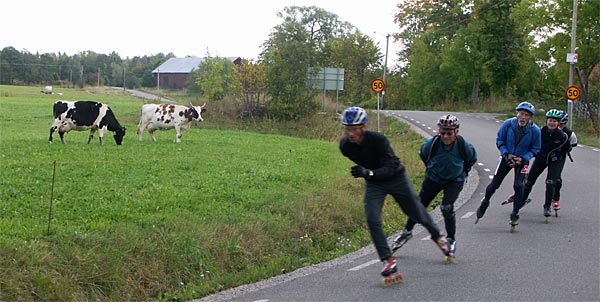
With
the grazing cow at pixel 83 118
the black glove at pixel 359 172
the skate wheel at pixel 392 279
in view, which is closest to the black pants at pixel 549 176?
the skate wheel at pixel 392 279

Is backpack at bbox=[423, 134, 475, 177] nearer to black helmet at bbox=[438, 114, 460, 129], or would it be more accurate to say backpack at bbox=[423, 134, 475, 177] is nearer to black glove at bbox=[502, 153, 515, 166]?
black helmet at bbox=[438, 114, 460, 129]

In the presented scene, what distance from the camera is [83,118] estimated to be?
23656mm

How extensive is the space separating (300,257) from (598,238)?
4432mm

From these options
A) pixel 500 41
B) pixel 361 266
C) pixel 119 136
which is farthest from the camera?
pixel 500 41

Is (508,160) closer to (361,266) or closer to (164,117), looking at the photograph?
(361,266)

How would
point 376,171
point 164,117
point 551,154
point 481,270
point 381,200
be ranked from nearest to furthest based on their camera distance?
point 376,171 < point 381,200 < point 481,270 < point 551,154 < point 164,117

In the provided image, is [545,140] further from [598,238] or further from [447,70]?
[447,70]

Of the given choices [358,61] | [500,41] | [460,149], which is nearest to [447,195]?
[460,149]

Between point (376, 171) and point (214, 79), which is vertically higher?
point (214, 79)

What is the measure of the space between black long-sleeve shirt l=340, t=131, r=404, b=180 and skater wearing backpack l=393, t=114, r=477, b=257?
132 cm

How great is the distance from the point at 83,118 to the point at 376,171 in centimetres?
Answer: 1816

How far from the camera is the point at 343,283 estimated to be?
8.03 m

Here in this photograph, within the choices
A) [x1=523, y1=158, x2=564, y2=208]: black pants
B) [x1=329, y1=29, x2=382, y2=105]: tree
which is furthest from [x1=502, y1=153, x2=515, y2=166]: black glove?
[x1=329, y1=29, x2=382, y2=105]: tree

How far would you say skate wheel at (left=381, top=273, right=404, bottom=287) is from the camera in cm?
766
